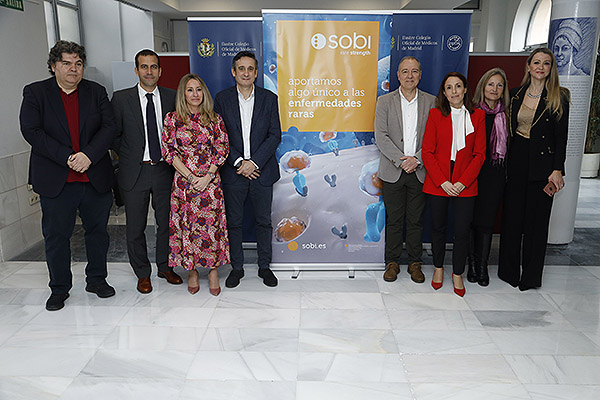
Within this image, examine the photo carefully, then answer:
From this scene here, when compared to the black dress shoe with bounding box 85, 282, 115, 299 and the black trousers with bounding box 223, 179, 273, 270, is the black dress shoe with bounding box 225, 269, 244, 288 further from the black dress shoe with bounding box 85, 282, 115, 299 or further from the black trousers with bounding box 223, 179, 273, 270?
the black dress shoe with bounding box 85, 282, 115, 299

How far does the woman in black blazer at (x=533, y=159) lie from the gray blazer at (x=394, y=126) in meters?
0.63

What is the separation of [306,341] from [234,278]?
3.57 feet

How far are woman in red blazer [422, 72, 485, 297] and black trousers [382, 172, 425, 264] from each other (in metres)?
0.21

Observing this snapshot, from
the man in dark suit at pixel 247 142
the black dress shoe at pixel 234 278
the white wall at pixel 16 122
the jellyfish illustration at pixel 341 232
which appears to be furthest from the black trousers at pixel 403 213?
the white wall at pixel 16 122

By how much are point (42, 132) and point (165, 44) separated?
35.4 ft

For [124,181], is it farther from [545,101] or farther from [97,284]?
[545,101]

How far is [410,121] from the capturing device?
379 cm

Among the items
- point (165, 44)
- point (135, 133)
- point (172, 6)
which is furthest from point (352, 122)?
point (165, 44)

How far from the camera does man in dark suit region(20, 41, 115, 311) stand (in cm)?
320

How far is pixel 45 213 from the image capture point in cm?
335

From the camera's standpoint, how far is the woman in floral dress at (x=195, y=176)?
346 cm

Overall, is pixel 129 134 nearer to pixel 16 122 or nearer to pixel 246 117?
pixel 246 117

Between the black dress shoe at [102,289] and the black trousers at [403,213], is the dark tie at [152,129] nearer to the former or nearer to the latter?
the black dress shoe at [102,289]

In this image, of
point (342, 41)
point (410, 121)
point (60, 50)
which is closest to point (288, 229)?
point (410, 121)
